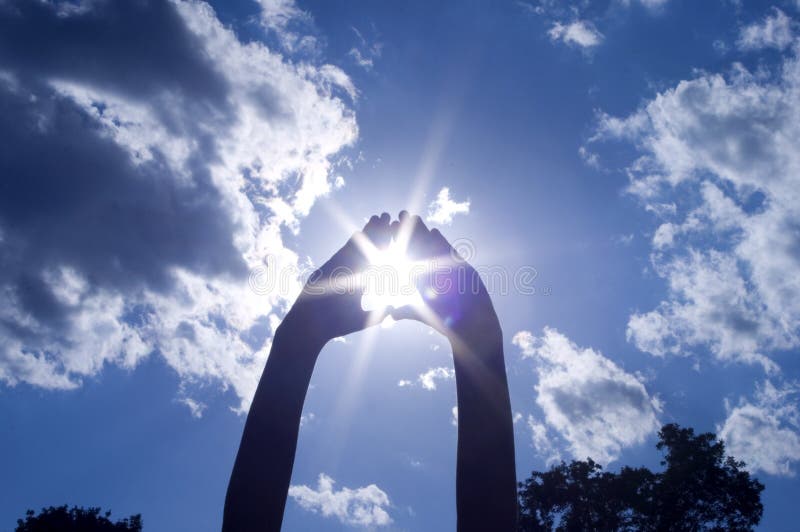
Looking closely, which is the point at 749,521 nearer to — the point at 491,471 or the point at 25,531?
the point at 491,471

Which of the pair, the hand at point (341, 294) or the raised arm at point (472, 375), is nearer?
the raised arm at point (472, 375)

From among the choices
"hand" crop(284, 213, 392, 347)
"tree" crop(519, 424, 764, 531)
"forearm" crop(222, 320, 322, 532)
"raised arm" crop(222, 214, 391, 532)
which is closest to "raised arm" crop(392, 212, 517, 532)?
"hand" crop(284, 213, 392, 347)

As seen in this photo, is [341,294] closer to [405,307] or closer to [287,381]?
[405,307]

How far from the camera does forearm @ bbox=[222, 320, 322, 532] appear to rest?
8.16 m

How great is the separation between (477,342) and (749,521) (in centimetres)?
2402

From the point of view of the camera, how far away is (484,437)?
335 inches

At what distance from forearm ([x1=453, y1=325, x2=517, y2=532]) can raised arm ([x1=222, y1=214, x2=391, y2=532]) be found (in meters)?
3.09

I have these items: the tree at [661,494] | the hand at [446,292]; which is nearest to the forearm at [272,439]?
the hand at [446,292]

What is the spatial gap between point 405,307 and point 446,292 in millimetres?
1322

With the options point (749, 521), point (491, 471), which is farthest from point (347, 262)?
point (749, 521)

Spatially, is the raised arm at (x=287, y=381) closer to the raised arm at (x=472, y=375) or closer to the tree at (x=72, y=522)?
the raised arm at (x=472, y=375)

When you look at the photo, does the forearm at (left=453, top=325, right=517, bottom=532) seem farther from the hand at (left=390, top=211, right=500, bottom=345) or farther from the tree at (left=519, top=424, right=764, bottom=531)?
the tree at (left=519, top=424, right=764, bottom=531)

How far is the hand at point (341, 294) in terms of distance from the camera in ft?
34.9

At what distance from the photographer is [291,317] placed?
1052 cm
